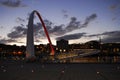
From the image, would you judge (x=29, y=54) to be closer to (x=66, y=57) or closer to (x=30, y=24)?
(x=30, y=24)

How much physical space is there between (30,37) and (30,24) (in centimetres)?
372

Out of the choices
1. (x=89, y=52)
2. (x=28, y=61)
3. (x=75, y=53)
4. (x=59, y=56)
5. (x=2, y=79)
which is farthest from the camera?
(x=89, y=52)

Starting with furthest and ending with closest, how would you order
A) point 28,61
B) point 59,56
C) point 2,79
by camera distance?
point 59,56, point 28,61, point 2,79

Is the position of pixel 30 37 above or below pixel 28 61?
above

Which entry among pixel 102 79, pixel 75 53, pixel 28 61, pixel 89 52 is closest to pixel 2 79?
pixel 102 79

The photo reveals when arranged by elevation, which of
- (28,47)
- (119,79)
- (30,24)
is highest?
(30,24)

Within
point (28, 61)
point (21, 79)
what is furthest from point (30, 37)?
point (21, 79)

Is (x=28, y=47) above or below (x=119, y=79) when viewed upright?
above

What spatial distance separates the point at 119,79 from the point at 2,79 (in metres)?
Answer: 10.2

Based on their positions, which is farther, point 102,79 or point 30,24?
point 30,24

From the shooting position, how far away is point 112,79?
21.4m

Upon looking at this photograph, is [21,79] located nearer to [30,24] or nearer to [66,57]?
[30,24]

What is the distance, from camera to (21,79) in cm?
2070

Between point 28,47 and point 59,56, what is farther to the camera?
point 59,56
